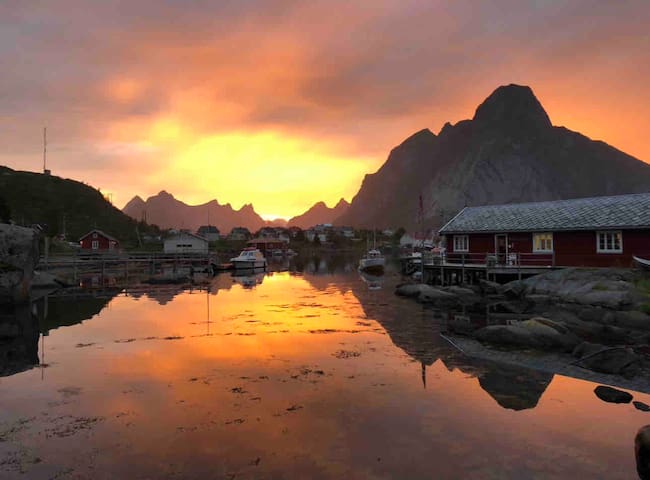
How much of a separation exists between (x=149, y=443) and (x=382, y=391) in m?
6.48

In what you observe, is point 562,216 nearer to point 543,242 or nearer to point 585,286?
point 543,242

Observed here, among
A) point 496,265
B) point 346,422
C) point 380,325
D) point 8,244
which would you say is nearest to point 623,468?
point 346,422

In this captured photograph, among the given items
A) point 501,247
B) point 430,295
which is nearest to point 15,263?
point 430,295

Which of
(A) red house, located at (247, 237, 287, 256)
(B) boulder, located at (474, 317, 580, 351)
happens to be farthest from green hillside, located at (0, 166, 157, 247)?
(B) boulder, located at (474, 317, 580, 351)

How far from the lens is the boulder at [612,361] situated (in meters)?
14.4

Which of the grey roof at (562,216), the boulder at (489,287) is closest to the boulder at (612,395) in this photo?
the boulder at (489,287)

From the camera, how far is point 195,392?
1320 centimetres

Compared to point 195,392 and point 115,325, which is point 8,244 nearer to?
point 115,325

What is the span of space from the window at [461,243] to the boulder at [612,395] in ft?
94.9

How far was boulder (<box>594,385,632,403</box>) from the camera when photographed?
39.8 ft

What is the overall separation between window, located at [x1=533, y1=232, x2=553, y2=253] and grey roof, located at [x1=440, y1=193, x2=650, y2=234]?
734 millimetres

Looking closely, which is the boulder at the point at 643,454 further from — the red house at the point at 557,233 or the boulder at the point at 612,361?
the red house at the point at 557,233

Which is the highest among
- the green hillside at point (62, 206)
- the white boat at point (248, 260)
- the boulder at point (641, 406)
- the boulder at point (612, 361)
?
the green hillside at point (62, 206)

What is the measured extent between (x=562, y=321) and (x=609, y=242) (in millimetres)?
14668
